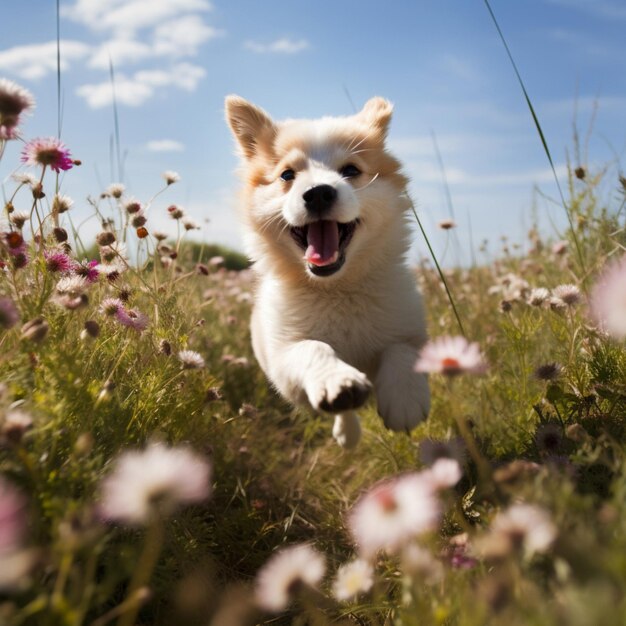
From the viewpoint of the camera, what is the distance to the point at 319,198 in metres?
2.58

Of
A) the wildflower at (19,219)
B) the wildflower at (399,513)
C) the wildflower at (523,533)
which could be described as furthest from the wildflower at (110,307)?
the wildflower at (523,533)

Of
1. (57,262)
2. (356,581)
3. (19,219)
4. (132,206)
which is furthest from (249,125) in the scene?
(356,581)

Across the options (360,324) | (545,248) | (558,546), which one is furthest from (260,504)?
(545,248)

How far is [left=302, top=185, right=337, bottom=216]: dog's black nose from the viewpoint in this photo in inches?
101

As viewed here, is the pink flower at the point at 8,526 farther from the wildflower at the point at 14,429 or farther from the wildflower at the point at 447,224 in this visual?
the wildflower at the point at 447,224

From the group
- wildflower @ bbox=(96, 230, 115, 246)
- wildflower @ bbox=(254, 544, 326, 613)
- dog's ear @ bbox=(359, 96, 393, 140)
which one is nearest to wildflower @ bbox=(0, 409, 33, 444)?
wildflower @ bbox=(254, 544, 326, 613)

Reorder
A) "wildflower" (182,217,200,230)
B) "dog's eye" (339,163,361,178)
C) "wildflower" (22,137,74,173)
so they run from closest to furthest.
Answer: "wildflower" (22,137,74,173) < "dog's eye" (339,163,361,178) < "wildflower" (182,217,200,230)

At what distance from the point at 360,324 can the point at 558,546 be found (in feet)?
5.74

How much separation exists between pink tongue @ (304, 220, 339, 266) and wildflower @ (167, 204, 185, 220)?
77 cm

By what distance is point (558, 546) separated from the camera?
917 mm

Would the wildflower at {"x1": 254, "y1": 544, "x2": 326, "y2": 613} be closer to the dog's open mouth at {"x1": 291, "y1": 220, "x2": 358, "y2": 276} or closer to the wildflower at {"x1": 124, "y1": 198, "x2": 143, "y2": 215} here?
the dog's open mouth at {"x1": 291, "y1": 220, "x2": 358, "y2": 276}

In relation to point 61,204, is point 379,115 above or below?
above

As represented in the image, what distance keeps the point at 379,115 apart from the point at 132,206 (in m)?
1.31

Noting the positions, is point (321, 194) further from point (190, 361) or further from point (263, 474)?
point (263, 474)
